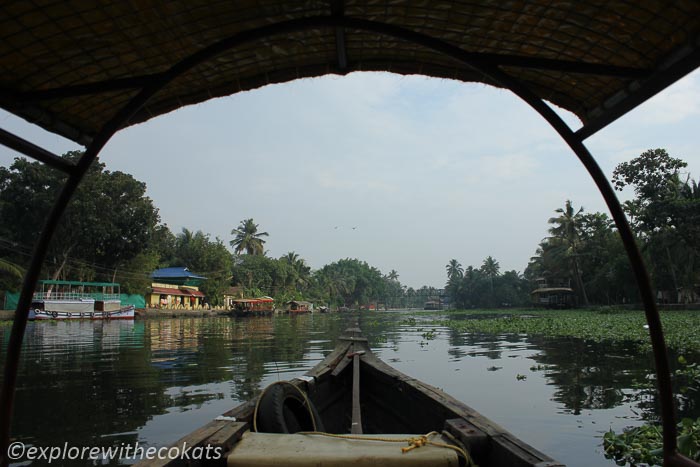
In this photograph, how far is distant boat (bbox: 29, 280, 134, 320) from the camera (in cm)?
2716

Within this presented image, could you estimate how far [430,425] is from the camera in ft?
11.5

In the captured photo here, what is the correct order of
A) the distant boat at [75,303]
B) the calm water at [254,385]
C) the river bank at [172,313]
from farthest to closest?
the river bank at [172,313]
the distant boat at [75,303]
the calm water at [254,385]

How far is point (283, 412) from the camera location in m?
2.97

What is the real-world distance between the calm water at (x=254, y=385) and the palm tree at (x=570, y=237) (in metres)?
28.9

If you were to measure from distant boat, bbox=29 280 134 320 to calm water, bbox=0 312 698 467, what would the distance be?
14.8 metres

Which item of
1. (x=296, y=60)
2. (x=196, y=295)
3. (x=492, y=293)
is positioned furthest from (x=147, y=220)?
(x=492, y=293)

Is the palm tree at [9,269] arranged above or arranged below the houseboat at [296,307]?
above

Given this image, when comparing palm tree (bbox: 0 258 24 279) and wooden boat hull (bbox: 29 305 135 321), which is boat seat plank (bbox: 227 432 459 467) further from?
wooden boat hull (bbox: 29 305 135 321)

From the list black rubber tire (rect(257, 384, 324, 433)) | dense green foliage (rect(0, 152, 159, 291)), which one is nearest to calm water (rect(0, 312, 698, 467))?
black rubber tire (rect(257, 384, 324, 433))

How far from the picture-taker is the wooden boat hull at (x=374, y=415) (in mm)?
2229

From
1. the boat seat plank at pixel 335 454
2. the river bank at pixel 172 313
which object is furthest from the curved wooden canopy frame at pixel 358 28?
the river bank at pixel 172 313

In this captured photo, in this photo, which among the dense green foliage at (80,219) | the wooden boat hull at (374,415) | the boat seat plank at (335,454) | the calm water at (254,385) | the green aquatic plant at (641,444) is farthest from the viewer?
the dense green foliage at (80,219)

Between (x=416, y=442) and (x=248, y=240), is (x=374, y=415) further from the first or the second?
(x=248, y=240)

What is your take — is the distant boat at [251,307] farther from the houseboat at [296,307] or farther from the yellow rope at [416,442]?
the yellow rope at [416,442]
